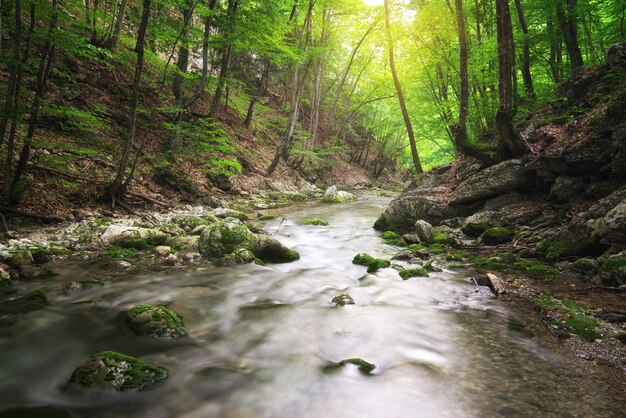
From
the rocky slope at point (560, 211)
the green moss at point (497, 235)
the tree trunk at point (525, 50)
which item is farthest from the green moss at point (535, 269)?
the tree trunk at point (525, 50)

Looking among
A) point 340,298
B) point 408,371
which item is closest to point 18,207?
point 340,298

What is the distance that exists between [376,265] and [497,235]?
3305 millimetres

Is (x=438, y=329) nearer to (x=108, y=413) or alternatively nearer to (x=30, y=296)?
(x=108, y=413)

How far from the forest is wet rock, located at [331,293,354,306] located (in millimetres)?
49

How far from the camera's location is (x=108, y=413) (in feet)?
9.27

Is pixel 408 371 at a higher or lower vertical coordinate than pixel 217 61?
lower

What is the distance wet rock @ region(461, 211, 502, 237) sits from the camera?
9039 mm

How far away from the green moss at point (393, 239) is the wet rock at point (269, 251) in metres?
3.37

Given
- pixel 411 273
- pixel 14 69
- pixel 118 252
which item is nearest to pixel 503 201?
pixel 411 273

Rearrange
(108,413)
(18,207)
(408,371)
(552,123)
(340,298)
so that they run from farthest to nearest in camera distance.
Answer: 1. (552,123)
2. (18,207)
3. (340,298)
4. (408,371)
5. (108,413)

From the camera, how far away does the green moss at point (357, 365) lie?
3771mm

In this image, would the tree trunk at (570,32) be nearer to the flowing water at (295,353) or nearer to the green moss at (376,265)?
the green moss at (376,265)

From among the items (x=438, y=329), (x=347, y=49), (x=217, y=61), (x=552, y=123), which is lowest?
(x=438, y=329)

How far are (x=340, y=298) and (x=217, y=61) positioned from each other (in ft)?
54.6
